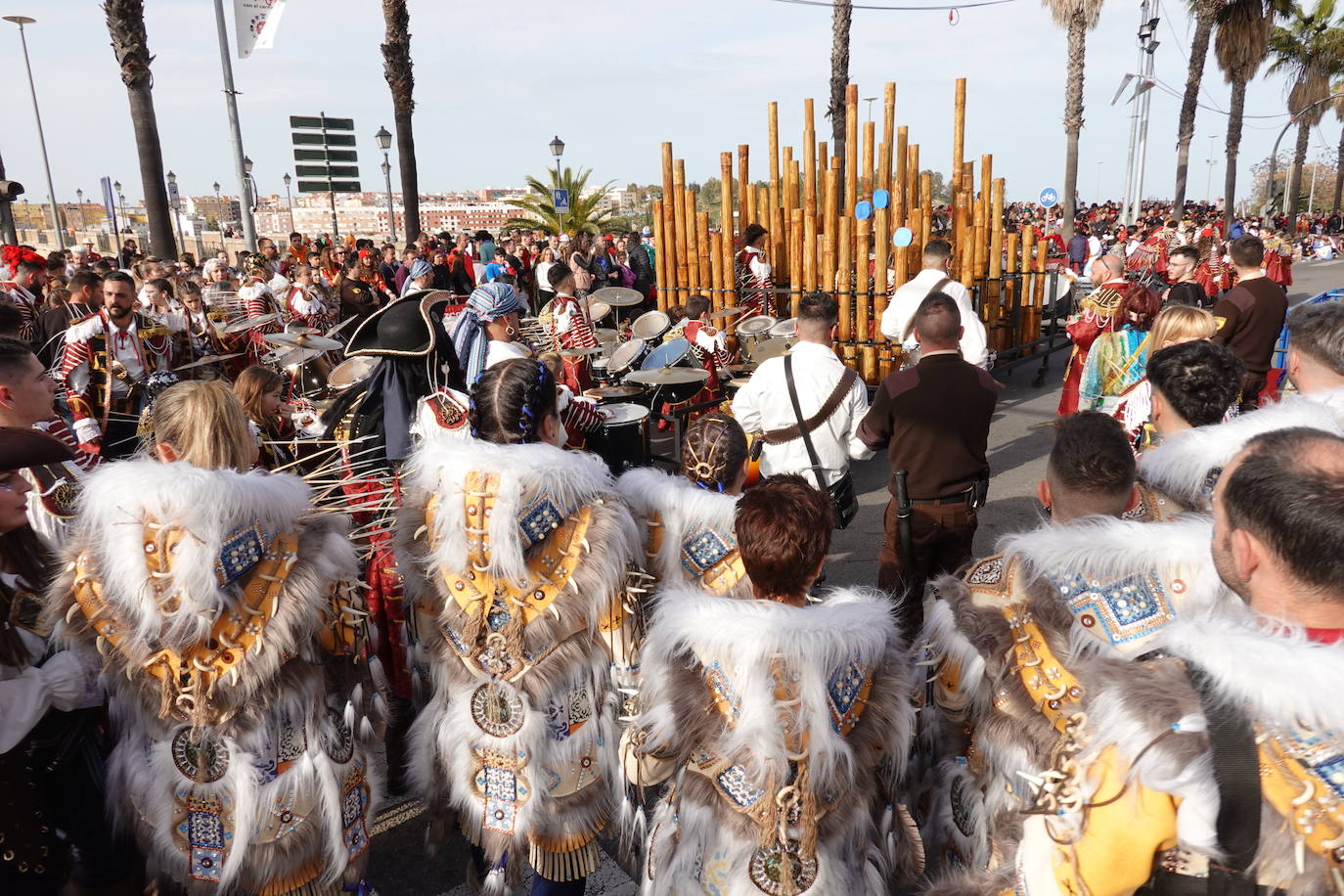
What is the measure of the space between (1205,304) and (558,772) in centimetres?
1447

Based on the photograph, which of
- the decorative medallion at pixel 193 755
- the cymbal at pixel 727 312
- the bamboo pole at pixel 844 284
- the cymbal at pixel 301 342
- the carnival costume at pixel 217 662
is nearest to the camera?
the carnival costume at pixel 217 662

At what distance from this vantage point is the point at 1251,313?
6.31 meters

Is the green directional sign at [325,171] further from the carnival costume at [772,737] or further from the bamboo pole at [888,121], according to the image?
the carnival costume at [772,737]

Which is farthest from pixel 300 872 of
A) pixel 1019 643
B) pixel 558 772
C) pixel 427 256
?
pixel 427 256

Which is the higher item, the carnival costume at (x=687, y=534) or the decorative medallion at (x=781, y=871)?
the carnival costume at (x=687, y=534)

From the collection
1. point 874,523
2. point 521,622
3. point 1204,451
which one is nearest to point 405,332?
point 521,622

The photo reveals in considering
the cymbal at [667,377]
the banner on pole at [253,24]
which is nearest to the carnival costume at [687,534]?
the cymbal at [667,377]

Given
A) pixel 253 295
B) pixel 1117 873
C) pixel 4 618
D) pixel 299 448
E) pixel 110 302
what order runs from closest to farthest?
1. pixel 1117 873
2. pixel 4 618
3. pixel 299 448
4. pixel 110 302
5. pixel 253 295

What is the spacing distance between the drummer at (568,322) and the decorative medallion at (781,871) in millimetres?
5376

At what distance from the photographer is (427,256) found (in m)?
14.8

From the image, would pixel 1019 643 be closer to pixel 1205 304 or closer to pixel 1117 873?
pixel 1117 873

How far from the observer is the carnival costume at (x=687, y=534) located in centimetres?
255

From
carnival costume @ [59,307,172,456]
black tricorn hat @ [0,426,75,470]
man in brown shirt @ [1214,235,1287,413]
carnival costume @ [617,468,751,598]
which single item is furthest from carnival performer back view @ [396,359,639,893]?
man in brown shirt @ [1214,235,1287,413]

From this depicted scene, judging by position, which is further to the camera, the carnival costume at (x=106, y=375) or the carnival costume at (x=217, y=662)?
the carnival costume at (x=106, y=375)
